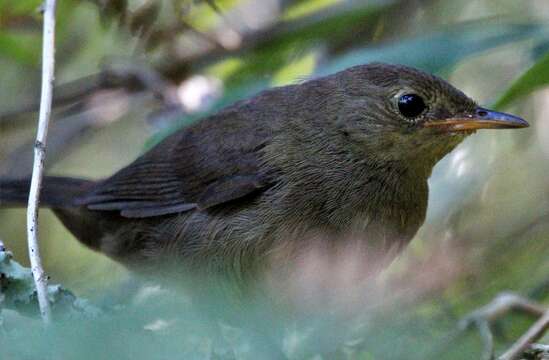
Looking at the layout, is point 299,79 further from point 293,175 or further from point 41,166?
point 41,166

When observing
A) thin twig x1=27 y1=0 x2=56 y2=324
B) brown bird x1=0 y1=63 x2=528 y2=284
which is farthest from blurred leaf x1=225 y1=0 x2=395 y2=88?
thin twig x1=27 y1=0 x2=56 y2=324

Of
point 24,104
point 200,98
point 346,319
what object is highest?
point 24,104

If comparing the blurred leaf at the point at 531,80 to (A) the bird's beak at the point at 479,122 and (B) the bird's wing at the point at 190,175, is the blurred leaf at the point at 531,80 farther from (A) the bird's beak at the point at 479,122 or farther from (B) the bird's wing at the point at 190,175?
(B) the bird's wing at the point at 190,175

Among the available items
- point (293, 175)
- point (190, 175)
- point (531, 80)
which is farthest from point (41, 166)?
point (531, 80)

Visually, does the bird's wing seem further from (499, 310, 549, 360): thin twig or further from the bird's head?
(499, 310, 549, 360): thin twig

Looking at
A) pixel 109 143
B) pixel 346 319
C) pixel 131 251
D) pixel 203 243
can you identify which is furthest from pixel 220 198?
pixel 109 143

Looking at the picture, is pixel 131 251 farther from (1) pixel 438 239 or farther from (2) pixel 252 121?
(1) pixel 438 239

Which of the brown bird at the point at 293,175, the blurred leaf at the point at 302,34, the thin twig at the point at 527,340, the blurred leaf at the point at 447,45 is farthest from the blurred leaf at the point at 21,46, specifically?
the thin twig at the point at 527,340
